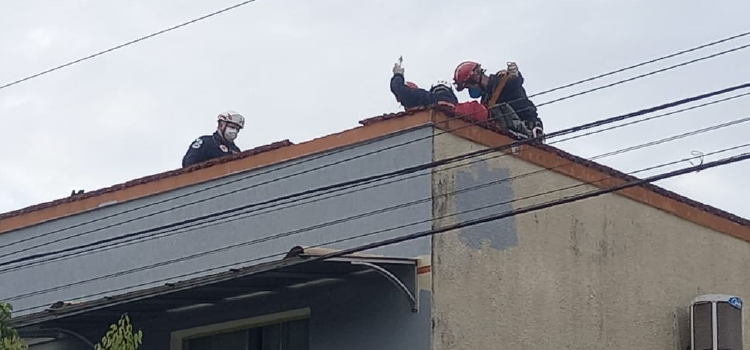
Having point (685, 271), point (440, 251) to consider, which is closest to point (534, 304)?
point (440, 251)

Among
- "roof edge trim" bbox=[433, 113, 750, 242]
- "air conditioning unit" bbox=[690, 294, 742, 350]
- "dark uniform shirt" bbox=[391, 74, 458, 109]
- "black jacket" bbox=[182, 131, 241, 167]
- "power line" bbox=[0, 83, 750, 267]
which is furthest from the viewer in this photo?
"black jacket" bbox=[182, 131, 241, 167]

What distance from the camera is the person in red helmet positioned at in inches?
579

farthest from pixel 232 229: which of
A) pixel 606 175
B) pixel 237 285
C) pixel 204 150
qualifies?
pixel 606 175

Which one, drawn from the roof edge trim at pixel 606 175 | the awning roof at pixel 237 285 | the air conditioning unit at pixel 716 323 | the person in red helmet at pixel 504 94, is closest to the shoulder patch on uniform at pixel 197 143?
the awning roof at pixel 237 285

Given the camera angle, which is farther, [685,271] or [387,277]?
[685,271]

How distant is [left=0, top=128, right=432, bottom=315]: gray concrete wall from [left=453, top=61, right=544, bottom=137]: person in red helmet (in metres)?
1.59

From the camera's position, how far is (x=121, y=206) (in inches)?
627

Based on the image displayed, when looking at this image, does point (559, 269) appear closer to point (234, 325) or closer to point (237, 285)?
point (237, 285)

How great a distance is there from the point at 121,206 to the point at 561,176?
15.6 feet

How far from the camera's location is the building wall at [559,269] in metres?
13.1

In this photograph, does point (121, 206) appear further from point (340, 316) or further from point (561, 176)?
point (561, 176)

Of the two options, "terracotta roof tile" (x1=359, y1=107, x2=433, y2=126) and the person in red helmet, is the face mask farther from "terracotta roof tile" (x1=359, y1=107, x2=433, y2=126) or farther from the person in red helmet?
"terracotta roof tile" (x1=359, y1=107, x2=433, y2=126)

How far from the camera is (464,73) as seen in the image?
51.1 ft

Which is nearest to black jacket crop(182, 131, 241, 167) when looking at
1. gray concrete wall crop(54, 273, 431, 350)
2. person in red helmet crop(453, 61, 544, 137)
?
gray concrete wall crop(54, 273, 431, 350)
